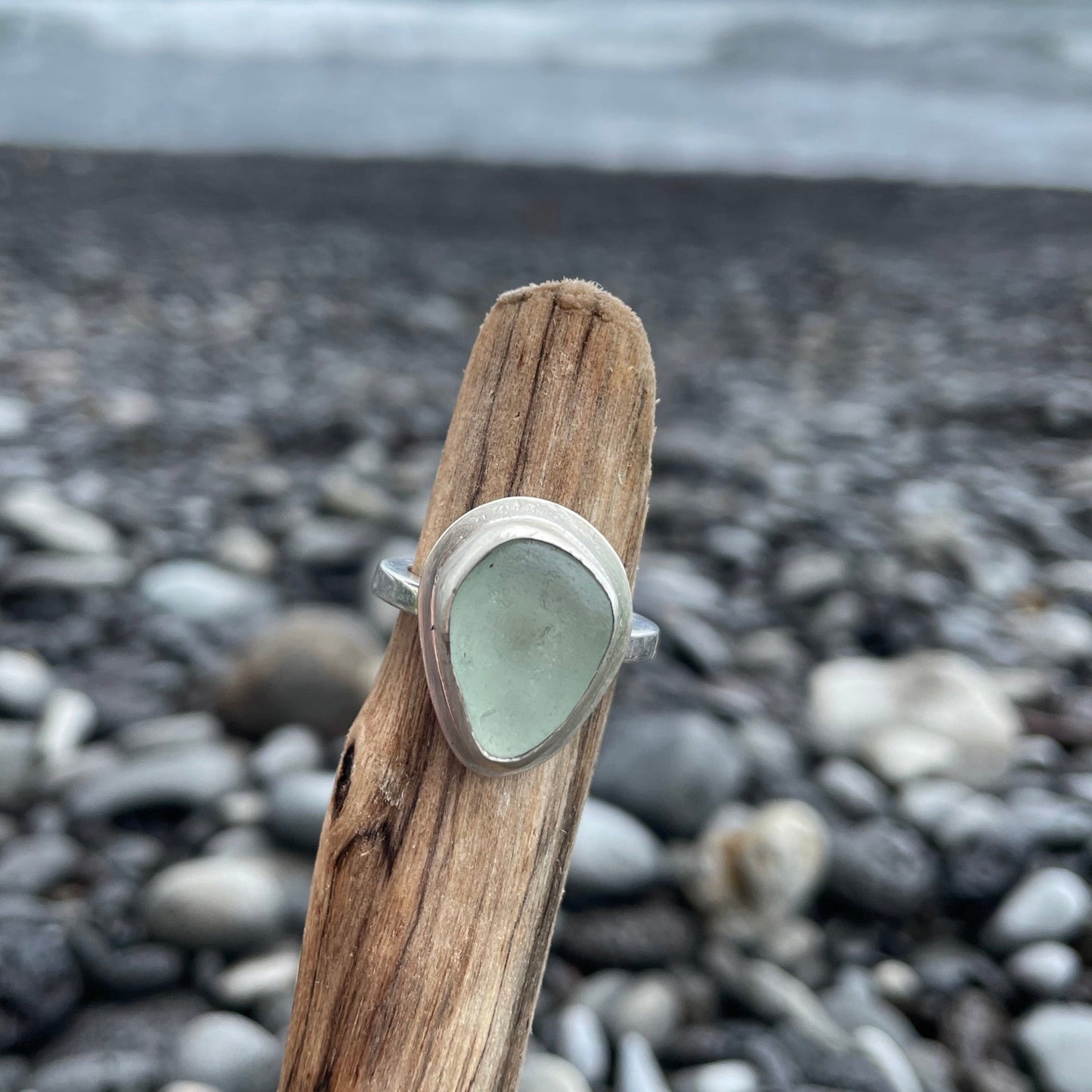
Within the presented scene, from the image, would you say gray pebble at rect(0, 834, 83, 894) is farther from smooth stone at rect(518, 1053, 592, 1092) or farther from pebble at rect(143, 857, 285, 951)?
smooth stone at rect(518, 1053, 592, 1092)

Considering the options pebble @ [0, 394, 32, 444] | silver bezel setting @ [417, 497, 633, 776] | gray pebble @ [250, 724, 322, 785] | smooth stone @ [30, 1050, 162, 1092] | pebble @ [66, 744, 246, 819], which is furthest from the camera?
pebble @ [0, 394, 32, 444]

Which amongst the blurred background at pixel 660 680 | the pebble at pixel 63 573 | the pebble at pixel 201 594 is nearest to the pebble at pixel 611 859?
the blurred background at pixel 660 680

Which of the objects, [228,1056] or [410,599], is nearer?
[410,599]

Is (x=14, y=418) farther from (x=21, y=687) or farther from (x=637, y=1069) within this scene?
(x=637, y=1069)

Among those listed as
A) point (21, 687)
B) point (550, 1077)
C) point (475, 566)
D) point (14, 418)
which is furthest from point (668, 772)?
point (14, 418)

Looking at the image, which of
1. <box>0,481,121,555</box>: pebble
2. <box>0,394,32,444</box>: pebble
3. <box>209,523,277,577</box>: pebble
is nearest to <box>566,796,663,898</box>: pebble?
<box>209,523,277,577</box>: pebble

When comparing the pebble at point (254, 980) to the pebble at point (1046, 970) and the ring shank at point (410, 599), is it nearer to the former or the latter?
the ring shank at point (410, 599)

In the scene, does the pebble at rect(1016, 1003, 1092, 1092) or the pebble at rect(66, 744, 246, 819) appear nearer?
the pebble at rect(1016, 1003, 1092, 1092)

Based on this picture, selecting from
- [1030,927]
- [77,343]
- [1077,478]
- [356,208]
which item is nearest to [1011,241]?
[1077,478]
